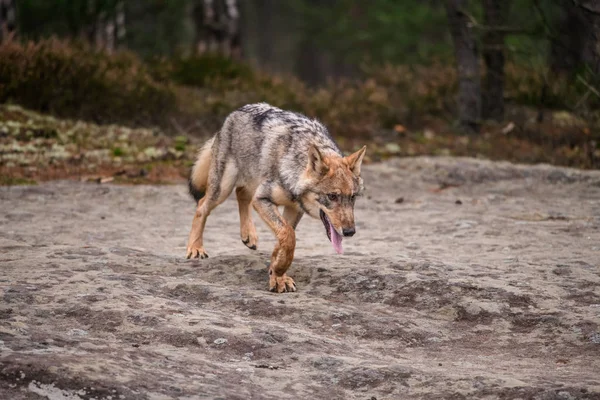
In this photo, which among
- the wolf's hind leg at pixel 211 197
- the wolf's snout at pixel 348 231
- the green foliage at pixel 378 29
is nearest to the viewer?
the wolf's snout at pixel 348 231

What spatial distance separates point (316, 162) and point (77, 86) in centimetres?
1030

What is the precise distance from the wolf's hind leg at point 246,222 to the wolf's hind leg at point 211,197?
23cm

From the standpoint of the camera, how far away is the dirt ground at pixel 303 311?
4.88 m

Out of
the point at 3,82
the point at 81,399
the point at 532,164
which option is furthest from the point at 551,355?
the point at 3,82

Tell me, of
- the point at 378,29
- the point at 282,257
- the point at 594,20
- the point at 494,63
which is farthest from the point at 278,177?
the point at 378,29

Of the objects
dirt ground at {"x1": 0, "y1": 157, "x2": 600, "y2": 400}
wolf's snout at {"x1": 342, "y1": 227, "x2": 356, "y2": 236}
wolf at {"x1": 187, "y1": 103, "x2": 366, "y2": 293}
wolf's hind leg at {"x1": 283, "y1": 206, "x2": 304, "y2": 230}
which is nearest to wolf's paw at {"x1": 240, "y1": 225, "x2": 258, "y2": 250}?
wolf at {"x1": 187, "y1": 103, "x2": 366, "y2": 293}

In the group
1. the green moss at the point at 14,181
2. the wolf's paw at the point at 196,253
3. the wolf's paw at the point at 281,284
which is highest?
the wolf's paw at the point at 281,284

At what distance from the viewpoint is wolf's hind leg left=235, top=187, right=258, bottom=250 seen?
27.6 ft

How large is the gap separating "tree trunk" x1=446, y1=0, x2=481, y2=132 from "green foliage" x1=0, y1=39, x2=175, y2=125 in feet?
19.4

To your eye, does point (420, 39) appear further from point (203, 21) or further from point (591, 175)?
point (591, 175)

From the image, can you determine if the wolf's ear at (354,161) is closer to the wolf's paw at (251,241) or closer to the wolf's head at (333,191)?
the wolf's head at (333,191)

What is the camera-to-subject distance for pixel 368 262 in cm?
776

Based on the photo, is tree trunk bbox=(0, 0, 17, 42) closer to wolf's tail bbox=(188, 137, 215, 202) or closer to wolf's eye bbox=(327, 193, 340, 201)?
wolf's tail bbox=(188, 137, 215, 202)

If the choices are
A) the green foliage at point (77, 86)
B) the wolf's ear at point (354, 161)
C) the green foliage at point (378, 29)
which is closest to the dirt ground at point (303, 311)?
the wolf's ear at point (354, 161)
